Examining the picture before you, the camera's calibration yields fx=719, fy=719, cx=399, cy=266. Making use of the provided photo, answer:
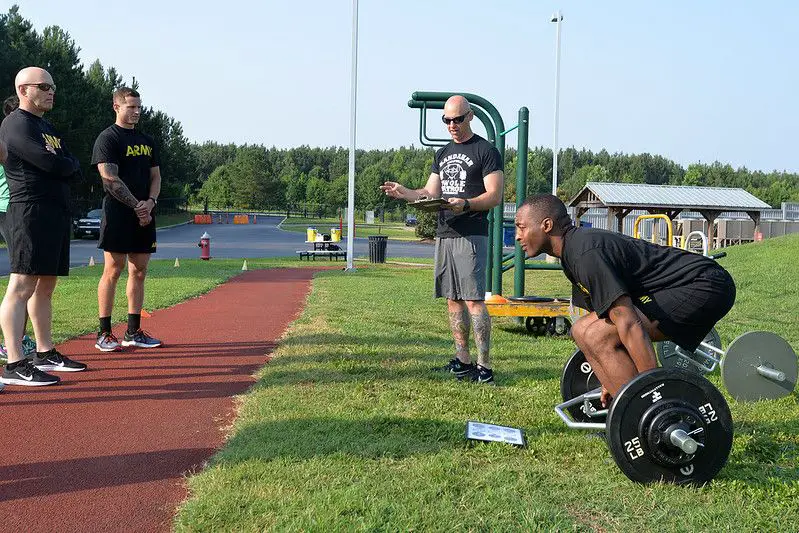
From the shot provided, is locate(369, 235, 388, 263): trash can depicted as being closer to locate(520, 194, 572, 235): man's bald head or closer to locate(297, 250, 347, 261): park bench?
locate(297, 250, 347, 261): park bench

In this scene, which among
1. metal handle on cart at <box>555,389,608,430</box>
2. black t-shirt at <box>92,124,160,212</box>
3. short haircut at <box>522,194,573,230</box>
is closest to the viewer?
short haircut at <box>522,194,573,230</box>

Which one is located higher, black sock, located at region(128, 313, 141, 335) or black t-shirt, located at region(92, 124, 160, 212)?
black t-shirt, located at region(92, 124, 160, 212)

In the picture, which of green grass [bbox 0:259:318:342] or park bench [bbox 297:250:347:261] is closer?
green grass [bbox 0:259:318:342]

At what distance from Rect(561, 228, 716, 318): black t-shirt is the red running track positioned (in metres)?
2.10

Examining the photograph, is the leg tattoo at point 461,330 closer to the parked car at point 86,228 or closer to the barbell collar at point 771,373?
the barbell collar at point 771,373

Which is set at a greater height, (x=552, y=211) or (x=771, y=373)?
(x=552, y=211)

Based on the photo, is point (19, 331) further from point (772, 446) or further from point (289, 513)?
point (772, 446)

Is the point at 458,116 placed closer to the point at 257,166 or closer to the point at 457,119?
the point at 457,119

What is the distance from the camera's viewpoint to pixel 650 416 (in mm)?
3281

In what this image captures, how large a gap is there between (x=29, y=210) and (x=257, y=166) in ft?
327

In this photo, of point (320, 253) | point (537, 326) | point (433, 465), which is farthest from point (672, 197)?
point (433, 465)

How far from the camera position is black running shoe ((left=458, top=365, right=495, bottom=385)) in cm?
534

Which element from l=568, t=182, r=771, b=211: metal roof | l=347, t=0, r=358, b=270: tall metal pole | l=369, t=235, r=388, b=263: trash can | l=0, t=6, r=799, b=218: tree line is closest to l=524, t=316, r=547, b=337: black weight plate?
l=0, t=6, r=799, b=218: tree line

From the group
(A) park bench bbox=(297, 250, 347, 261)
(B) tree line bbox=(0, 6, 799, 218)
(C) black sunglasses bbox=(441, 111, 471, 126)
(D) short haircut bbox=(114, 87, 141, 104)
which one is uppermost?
(B) tree line bbox=(0, 6, 799, 218)
